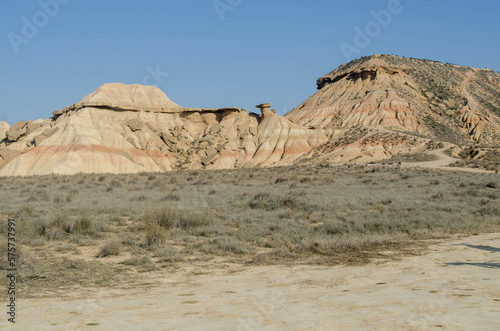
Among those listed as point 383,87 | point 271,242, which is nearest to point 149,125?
point 383,87

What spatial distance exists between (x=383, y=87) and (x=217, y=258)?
88.7m

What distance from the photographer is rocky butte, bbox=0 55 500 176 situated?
217ft

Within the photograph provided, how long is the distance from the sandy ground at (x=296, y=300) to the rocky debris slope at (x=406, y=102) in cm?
7430

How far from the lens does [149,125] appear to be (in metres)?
77.2

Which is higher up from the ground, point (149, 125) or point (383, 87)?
point (383, 87)

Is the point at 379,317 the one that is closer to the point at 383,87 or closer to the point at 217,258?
the point at 217,258

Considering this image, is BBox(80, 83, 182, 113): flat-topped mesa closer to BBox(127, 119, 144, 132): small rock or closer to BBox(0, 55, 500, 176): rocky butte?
BBox(0, 55, 500, 176): rocky butte

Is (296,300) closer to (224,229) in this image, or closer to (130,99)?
(224,229)

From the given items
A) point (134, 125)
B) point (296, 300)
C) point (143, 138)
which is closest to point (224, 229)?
point (296, 300)

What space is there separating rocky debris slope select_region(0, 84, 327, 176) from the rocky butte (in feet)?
0.57

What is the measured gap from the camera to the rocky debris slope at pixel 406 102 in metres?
86.6

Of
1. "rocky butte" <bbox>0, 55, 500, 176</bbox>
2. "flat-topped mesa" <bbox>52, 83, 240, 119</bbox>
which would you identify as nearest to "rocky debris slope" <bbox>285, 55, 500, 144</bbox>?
"rocky butte" <bbox>0, 55, 500, 176</bbox>

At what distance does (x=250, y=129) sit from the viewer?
8100cm

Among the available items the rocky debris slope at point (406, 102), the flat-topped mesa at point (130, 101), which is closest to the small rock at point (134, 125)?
the flat-topped mesa at point (130, 101)
